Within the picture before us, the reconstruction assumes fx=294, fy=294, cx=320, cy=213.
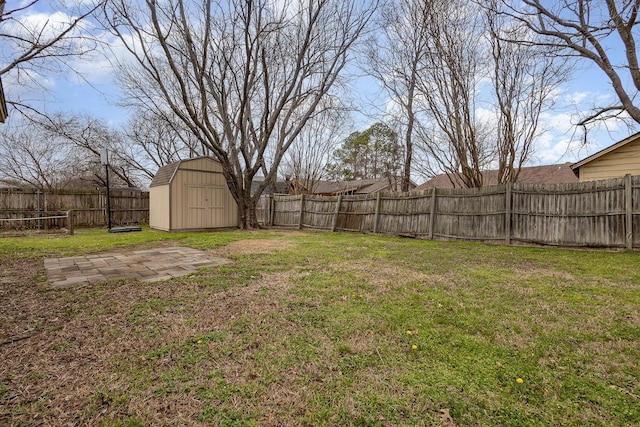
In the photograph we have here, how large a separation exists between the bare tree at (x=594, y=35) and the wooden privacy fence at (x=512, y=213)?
2.22 metres

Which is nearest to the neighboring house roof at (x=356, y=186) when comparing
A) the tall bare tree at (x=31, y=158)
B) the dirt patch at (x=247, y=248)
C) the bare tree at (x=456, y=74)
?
the bare tree at (x=456, y=74)

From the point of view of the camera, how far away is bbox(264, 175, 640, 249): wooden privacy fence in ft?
19.4

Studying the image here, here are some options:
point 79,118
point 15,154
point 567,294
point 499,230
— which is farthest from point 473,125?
point 15,154

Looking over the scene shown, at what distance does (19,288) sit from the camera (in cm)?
336

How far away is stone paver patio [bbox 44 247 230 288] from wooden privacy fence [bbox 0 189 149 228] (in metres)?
6.92

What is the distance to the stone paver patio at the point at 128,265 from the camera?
384 centimetres

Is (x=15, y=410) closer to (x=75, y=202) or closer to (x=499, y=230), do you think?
(x=499, y=230)

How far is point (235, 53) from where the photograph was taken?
945 centimetres

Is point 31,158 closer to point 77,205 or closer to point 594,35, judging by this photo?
point 77,205

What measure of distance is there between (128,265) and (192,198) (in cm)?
643

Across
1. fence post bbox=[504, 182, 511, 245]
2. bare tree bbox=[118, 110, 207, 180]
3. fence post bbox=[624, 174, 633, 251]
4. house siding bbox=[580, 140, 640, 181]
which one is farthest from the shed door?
house siding bbox=[580, 140, 640, 181]

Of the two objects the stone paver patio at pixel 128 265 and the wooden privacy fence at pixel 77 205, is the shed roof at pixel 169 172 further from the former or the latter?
the stone paver patio at pixel 128 265

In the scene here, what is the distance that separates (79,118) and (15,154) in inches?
170

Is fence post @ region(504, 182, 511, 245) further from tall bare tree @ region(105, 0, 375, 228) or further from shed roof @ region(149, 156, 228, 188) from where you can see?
shed roof @ region(149, 156, 228, 188)
